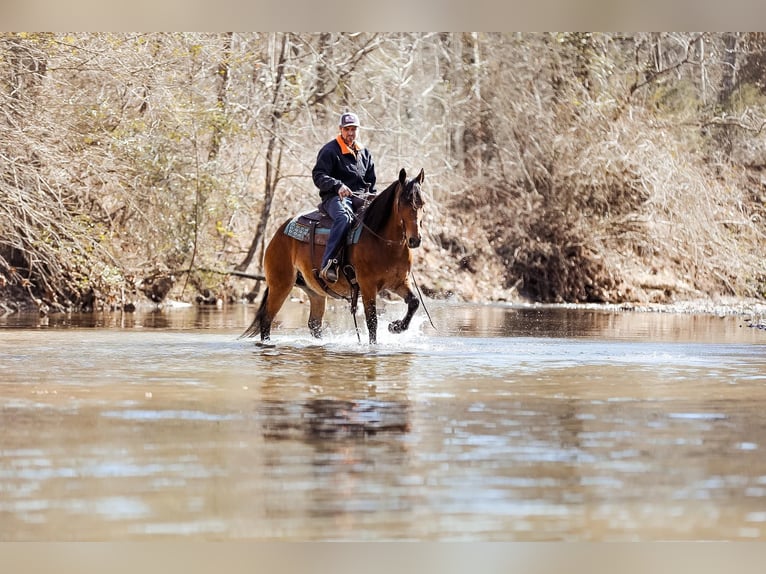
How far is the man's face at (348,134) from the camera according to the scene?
9.95 m

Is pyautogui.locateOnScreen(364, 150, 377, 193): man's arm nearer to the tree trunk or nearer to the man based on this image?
the man

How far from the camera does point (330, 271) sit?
32.8 ft

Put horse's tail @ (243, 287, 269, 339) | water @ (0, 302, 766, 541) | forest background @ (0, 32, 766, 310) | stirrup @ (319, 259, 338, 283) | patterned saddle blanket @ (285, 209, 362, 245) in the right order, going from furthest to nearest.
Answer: forest background @ (0, 32, 766, 310) → horse's tail @ (243, 287, 269, 339) → patterned saddle blanket @ (285, 209, 362, 245) → stirrup @ (319, 259, 338, 283) → water @ (0, 302, 766, 541)

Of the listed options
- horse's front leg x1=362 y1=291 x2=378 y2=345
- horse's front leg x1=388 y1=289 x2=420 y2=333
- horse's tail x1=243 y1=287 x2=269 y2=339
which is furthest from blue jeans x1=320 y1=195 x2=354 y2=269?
horse's tail x1=243 y1=287 x2=269 y2=339

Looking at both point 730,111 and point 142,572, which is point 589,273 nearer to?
point 730,111

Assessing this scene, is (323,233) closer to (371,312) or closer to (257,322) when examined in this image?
(371,312)

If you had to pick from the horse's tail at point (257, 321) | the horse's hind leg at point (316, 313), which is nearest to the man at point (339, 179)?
the horse's hind leg at point (316, 313)

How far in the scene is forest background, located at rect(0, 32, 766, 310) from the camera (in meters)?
15.9

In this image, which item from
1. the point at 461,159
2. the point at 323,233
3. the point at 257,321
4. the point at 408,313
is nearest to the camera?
the point at 408,313

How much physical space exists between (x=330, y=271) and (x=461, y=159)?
12362 millimetres

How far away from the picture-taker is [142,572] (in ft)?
12.6

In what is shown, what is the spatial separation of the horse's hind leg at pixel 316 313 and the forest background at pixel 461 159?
4.67 metres

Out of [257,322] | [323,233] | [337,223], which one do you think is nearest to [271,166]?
[257,322]

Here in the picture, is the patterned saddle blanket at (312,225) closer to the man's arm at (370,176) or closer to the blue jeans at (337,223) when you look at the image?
the blue jeans at (337,223)
